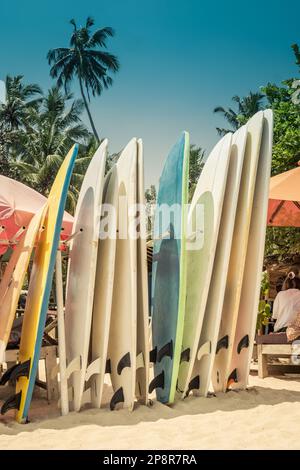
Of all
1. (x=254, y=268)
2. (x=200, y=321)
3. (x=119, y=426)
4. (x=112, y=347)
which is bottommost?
(x=119, y=426)

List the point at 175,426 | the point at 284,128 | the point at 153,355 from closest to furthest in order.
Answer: the point at 175,426 < the point at 153,355 < the point at 284,128

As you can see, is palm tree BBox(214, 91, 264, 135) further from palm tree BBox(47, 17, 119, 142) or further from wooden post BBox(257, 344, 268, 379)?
wooden post BBox(257, 344, 268, 379)

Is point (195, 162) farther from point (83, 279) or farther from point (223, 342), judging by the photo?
point (83, 279)

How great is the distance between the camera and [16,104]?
34.2 m

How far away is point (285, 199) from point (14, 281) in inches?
141

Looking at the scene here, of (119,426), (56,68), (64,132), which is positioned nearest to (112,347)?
(119,426)

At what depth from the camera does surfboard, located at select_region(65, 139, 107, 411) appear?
168 inches

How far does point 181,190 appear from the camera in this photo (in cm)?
450

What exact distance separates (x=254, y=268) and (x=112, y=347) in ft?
4.60

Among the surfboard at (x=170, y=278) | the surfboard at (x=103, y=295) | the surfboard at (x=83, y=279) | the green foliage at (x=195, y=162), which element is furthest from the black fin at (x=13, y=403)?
the green foliage at (x=195, y=162)

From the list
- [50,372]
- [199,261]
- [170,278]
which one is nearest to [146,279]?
[170,278]

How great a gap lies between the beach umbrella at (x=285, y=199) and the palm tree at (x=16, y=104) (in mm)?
27679

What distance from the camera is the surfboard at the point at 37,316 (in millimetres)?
4105
